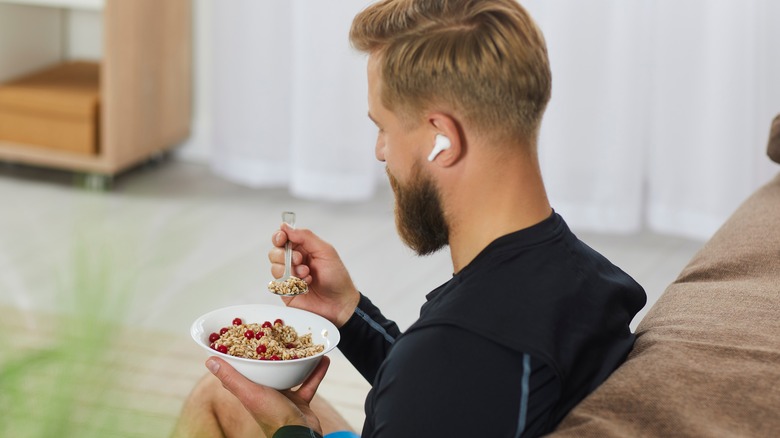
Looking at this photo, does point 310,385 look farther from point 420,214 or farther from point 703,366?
point 703,366

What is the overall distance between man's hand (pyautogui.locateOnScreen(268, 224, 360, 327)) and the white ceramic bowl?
2.1 inches

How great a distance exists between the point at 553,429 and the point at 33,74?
3.48 metres

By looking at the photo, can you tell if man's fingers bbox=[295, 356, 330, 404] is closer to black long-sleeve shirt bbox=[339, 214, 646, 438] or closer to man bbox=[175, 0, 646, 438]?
man bbox=[175, 0, 646, 438]

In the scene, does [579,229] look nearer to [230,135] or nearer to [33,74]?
[230,135]

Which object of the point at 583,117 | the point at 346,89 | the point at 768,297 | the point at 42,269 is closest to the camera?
the point at 768,297

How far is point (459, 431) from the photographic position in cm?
99

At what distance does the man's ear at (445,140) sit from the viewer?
3.56 feet

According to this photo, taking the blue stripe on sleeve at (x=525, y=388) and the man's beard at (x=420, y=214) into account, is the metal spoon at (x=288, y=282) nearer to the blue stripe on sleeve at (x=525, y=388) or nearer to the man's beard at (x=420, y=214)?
the man's beard at (x=420, y=214)

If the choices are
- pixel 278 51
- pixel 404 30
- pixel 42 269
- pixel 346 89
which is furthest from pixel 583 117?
pixel 404 30

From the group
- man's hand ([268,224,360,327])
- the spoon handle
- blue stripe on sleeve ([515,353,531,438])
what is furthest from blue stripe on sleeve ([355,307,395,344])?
blue stripe on sleeve ([515,353,531,438])

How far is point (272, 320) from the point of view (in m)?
1.43

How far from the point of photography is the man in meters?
0.99

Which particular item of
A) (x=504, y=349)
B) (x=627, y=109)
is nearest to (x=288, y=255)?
(x=504, y=349)

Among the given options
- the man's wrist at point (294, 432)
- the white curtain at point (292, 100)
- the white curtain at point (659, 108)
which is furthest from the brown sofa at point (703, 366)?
the white curtain at point (292, 100)
